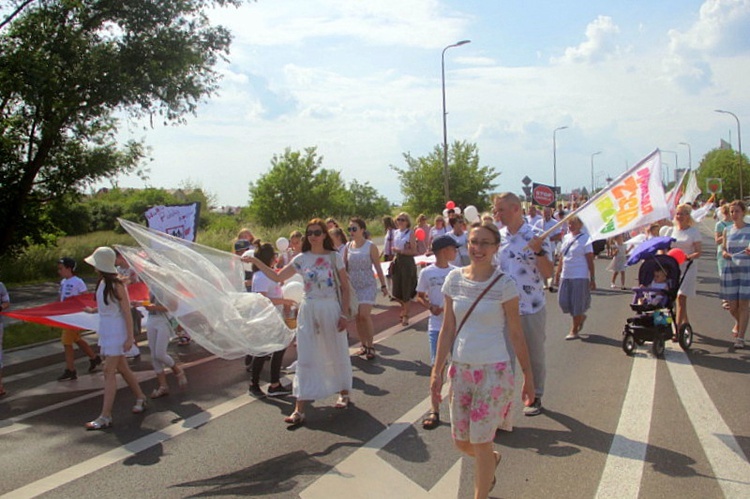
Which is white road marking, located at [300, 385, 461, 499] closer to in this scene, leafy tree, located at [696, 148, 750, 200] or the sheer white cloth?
the sheer white cloth

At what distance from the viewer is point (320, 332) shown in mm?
6188

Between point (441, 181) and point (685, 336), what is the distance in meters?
35.4

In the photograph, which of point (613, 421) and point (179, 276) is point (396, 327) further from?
point (613, 421)

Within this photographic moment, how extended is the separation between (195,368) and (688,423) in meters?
5.70

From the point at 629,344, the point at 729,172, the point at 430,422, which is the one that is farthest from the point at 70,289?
the point at 729,172

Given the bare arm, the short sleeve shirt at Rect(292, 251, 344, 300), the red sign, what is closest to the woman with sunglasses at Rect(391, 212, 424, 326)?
the short sleeve shirt at Rect(292, 251, 344, 300)

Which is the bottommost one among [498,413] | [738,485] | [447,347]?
[738,485]

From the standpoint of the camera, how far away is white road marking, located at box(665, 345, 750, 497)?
445 centimetres

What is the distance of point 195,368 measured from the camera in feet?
27.4

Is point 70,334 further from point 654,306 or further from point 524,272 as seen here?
point 654,306

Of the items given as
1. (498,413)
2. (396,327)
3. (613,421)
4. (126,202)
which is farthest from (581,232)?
(126,202)

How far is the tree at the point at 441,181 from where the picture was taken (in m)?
43.5

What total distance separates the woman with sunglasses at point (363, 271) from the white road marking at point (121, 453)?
2.07 m

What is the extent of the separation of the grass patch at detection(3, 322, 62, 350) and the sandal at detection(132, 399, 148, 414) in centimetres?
452
